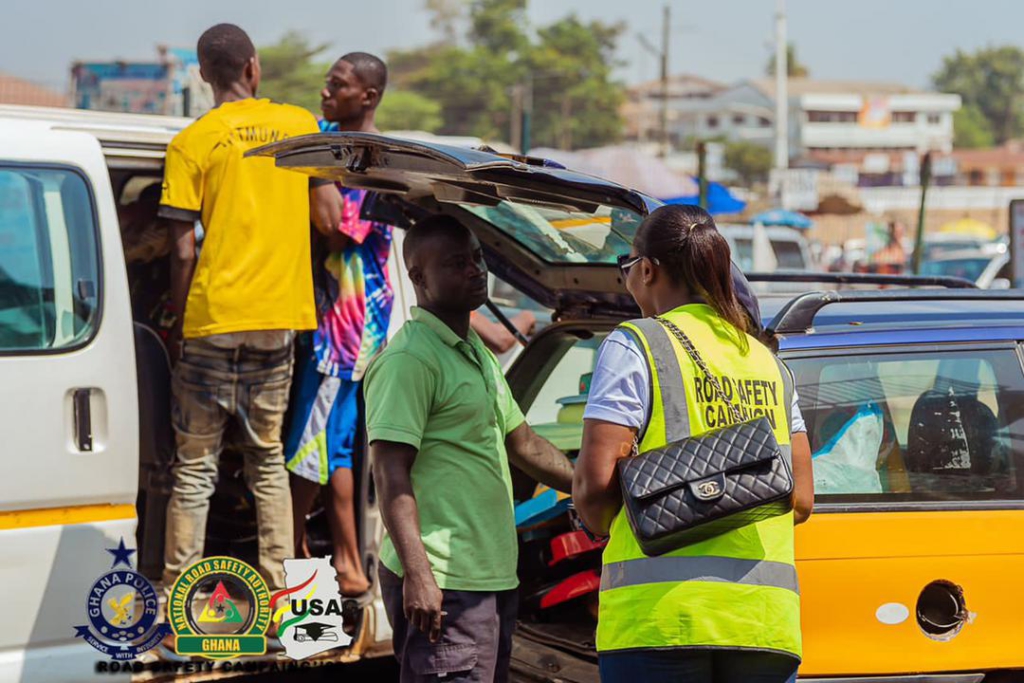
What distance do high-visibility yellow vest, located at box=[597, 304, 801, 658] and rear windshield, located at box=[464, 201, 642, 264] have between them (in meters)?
0.72

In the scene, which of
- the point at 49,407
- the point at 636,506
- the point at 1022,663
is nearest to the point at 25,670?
the point at 49,407

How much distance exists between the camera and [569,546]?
14.2 feet

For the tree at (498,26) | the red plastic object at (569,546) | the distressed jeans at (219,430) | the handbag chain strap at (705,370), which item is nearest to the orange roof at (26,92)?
the distressed jeans at (219,430)

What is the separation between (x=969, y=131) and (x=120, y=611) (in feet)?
456

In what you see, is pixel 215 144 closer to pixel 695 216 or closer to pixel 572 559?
pixel 572 559

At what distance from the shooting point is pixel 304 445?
496cm

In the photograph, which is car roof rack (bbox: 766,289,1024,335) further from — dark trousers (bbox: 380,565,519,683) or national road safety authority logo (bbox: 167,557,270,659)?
national road safety authority logo (bbox: 167,557,270,659)

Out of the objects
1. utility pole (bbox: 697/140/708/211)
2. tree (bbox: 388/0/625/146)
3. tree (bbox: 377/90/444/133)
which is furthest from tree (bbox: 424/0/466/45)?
utility pole (bbox: 697/140/708/211)

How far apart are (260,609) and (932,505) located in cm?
236

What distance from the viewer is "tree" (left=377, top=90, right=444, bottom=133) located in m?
65.6

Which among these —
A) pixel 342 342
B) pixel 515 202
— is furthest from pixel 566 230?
pixel 342 342

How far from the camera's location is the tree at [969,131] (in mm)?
132000

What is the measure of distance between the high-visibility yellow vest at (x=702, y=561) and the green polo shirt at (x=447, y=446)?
521mm

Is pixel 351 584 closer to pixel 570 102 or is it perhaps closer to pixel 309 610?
pixel 309 610
